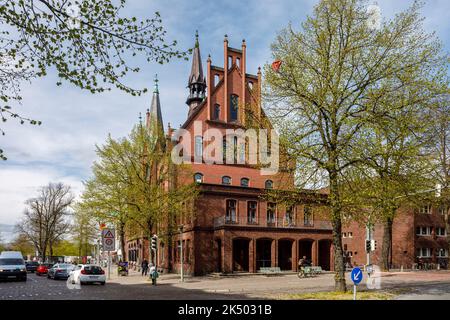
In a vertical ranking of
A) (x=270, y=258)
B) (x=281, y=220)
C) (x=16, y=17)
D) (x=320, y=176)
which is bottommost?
(x=270, y=258)

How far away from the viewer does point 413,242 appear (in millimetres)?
52125


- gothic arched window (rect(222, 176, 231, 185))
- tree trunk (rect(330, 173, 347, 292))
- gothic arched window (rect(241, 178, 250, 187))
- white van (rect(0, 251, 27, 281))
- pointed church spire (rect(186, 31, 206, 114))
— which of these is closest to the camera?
tree trunk (rect(330, 173, 347, 292))

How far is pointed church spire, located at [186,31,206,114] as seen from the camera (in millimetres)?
51438

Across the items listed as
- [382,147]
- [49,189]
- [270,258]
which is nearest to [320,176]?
[382,147]

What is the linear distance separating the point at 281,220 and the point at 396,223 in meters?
18.5

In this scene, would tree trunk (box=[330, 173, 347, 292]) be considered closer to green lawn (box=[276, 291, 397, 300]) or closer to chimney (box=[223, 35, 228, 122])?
green lawn (box=[276, 291, 397, 300])

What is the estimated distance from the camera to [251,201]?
42094 millimetres

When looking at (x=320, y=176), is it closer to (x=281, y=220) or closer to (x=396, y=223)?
(x=281, y=220)

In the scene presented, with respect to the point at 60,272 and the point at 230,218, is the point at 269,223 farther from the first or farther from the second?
the point at 60,272

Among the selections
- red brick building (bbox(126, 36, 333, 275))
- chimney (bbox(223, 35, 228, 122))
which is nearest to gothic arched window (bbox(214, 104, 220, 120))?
red brick building (bbox(126, 36, 333, 275))

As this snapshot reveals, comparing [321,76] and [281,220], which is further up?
[321,76]

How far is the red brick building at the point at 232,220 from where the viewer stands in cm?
3903

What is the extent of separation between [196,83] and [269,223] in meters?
19.3

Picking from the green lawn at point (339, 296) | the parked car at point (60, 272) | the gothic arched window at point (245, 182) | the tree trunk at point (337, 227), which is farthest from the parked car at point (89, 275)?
the gothic arched window at point (245, 182)
